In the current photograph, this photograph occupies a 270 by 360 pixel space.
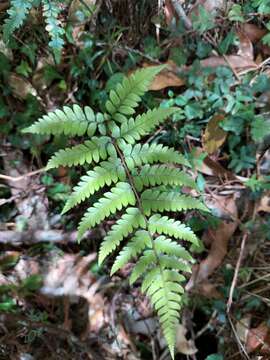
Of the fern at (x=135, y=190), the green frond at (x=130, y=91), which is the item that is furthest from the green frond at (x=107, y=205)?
the green frond at (x=130, y=91)

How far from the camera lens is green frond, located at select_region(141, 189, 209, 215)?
1951mm

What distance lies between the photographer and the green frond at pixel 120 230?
1.86 m

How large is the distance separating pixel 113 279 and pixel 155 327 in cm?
38

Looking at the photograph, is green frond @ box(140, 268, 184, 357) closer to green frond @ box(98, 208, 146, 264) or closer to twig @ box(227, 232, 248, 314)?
green frond @ box(98, 208, 146, 264)

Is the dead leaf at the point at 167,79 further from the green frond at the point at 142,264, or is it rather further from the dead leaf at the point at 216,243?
the green frond at the point at 142,264

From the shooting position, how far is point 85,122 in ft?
6.84

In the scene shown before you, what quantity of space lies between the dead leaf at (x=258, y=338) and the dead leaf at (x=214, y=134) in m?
1.07

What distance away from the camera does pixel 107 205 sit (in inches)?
75.7

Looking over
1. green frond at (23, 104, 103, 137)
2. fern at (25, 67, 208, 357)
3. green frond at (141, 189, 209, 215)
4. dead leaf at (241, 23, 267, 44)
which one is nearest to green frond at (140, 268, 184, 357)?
fern at (25, 67, 208, 357)

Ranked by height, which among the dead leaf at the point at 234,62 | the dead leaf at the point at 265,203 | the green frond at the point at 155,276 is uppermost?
the dead leaf at the point at 234,62

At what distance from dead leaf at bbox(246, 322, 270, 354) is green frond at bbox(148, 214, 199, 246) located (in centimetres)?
103

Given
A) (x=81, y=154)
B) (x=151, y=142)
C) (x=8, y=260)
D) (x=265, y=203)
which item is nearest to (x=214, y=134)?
(x=151, y=142)

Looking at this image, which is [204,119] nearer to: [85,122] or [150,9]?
[150,9]

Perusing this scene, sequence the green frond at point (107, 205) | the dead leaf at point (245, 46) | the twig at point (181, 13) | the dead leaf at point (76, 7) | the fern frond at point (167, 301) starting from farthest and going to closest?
1. the dead leaf at point (245, 46)
2. the twig at point (181, 13)
3. the dead leaf at point (76, 7)
4. the green frond at point (107, 205)
5. the fern frond at point (167, 301)
